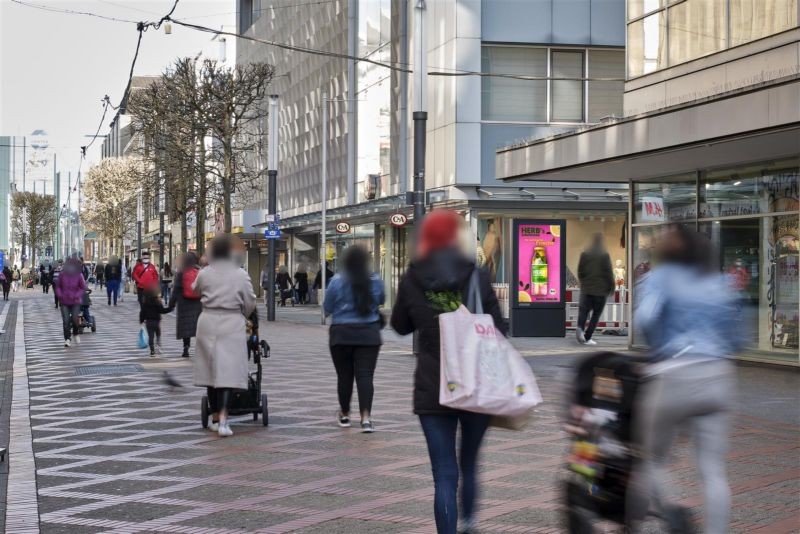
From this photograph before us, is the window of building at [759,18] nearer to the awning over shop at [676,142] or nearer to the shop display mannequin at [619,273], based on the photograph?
the awning over shop at [676,142]

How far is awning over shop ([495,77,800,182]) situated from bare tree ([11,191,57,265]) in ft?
301

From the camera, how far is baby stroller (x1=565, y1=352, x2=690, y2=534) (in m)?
5.24

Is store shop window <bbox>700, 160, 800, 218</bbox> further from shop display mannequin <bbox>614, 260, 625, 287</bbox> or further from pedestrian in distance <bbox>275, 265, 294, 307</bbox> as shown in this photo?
pedestrian in distance <bbox>275, 265, 294, 307</bbox>

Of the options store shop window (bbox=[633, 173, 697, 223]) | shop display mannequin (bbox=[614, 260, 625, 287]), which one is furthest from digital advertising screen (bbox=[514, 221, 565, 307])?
shop display mannequin (bbox=[614, 260, 625, 287])

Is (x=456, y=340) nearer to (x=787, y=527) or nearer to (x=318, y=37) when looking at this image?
(x=787, y=527)

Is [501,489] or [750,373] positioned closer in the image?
[501,489]

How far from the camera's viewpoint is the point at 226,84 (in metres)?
42.8

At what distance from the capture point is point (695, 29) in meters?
18.5

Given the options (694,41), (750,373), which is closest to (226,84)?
(694,41)

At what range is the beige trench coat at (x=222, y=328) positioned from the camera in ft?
32.9

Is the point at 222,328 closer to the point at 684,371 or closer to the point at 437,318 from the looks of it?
the point at 437,318

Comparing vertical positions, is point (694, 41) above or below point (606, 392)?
above

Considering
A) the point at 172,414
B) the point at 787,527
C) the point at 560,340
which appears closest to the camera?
the point at 787,527

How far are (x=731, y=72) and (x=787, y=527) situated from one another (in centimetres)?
1205
